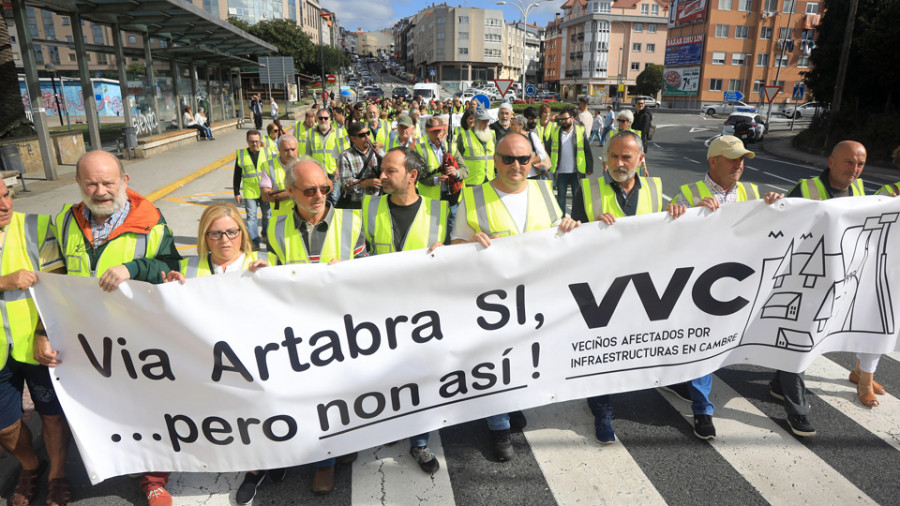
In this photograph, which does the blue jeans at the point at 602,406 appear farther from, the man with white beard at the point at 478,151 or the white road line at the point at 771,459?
the man with white beard at the point at 478,151

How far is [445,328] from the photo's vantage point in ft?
10.2

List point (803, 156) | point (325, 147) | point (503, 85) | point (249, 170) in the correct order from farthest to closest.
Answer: point (803, 156) < point (503, 85) < point (325, 147) < point (249, 170)

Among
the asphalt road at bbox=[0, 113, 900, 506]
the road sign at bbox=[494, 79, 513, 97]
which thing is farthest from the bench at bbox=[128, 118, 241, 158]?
the asphalt road at bbox=[0, 113, 900, 506]

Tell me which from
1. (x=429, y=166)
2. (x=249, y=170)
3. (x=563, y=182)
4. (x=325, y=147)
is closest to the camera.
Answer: (x=429, y=166)

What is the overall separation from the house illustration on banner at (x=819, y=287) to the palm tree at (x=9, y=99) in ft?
56.7

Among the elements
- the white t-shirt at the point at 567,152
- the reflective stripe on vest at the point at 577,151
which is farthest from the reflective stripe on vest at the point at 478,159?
the white t-shirt at the point at 567,152

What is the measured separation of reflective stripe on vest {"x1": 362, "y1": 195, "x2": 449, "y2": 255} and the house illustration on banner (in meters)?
2.11

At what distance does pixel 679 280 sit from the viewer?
3.38 meters

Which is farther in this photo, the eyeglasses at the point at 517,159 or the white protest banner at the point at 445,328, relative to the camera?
the eyeglasses at the point at 517,159

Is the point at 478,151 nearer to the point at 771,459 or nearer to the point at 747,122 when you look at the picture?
the point at 771,459

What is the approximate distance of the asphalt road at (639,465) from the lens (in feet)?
10.2

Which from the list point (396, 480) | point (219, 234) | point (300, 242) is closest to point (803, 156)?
point (396, 480)

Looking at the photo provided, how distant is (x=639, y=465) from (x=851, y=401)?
1.97 m

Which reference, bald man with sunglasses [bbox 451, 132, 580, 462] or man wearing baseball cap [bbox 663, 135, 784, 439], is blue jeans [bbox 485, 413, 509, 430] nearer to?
bald man with sunglasses [bbox 451, 132, 580, 462]
